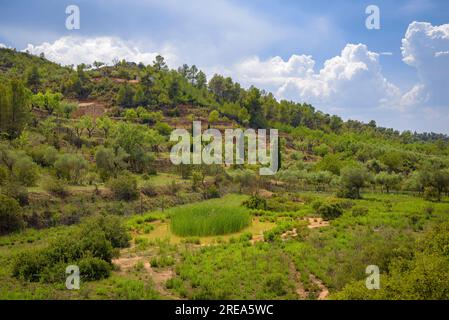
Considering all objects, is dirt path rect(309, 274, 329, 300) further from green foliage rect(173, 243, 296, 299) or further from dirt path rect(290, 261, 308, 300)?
green foliage rect(173, 243, 296, 299)

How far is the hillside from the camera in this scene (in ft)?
47.2

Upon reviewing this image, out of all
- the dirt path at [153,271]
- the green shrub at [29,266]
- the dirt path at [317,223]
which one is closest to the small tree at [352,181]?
the dirt path at [317,223]

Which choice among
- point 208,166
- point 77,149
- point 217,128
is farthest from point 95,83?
point 208,166

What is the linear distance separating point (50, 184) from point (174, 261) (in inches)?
775

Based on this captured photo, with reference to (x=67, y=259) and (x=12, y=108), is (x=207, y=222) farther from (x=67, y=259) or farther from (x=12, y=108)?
(x=12, y=108)

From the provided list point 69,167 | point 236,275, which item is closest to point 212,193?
point 69,167

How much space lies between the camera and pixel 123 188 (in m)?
36.7

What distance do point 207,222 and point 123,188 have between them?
44.9ft

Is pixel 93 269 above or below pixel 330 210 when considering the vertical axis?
above

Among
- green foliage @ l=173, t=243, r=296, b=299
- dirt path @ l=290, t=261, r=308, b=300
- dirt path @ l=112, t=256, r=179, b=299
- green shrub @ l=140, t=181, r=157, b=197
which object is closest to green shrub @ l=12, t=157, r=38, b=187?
green shrub @ l=140, t=181, r=157, b=197

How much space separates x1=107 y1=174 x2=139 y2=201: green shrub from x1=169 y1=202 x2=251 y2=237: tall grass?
10158 millimetres

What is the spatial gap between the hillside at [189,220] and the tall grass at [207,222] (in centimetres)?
10
